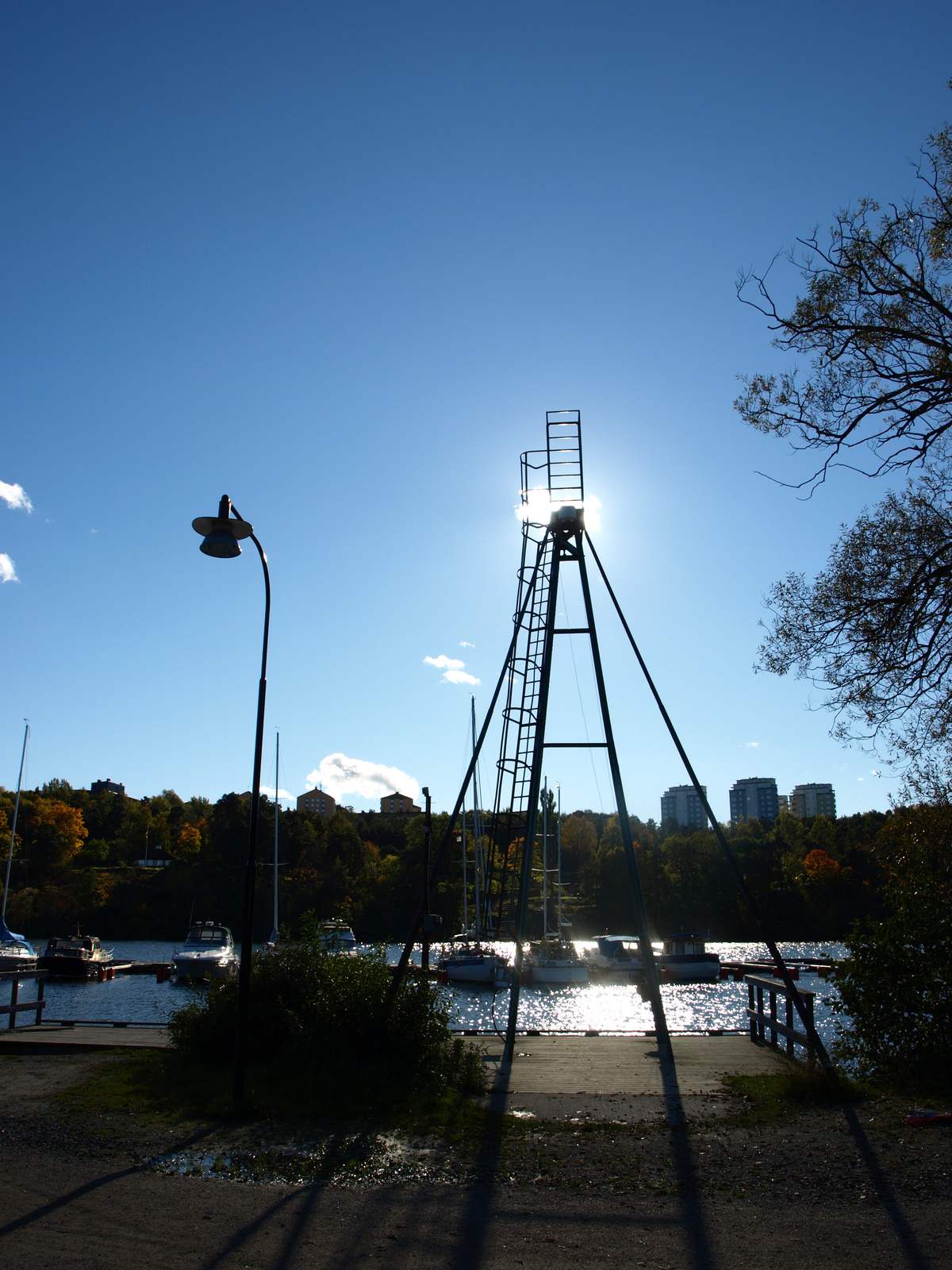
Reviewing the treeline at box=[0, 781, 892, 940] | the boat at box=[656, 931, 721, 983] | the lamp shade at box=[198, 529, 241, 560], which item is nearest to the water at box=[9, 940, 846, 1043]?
the boat at box=[656, 931, 721, 983]

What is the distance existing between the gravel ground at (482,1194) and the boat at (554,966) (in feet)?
128

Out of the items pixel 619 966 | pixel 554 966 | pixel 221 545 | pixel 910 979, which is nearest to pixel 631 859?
pixel 910 979

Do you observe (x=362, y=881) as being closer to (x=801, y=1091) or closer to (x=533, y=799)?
(x=533, y=799)

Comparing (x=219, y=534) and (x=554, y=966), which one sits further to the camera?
(x=554, y=966)

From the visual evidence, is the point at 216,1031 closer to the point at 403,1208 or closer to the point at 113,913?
the point at 403,1208

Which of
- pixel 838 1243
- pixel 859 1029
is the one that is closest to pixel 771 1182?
pixel 838 1243

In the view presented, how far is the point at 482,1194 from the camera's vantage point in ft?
23.6

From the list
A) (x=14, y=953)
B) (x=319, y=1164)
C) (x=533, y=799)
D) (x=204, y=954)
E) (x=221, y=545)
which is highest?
(x=221, y=545)

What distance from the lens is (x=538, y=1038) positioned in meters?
15.9

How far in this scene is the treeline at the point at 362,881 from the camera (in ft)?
273

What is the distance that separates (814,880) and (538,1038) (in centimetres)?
7876

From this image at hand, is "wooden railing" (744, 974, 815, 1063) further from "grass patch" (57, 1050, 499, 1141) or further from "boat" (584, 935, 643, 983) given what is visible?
"boat" (584, 935, 643, 983)

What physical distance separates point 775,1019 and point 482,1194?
27.6ft

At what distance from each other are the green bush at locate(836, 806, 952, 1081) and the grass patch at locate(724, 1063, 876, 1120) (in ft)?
2.45
